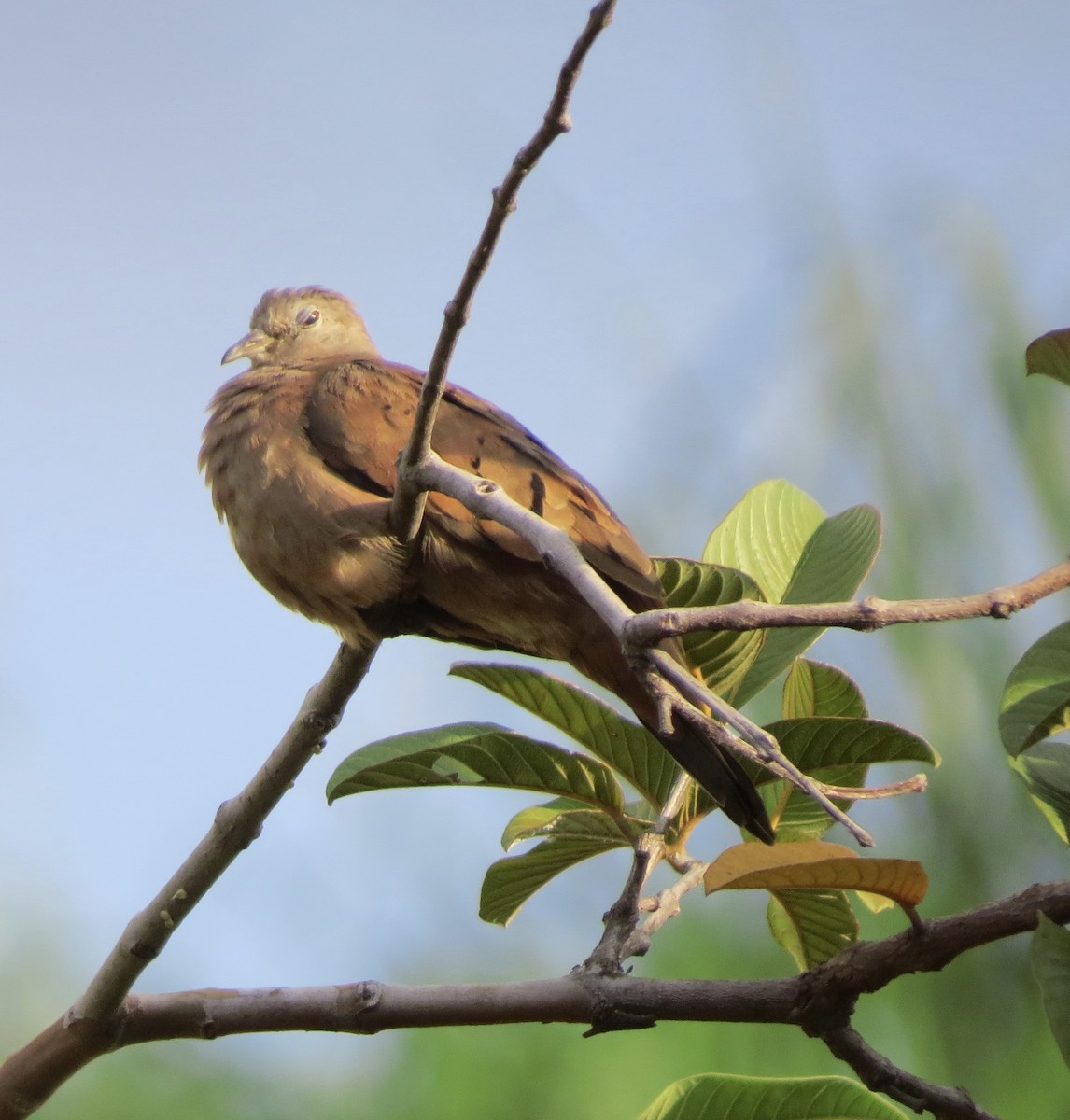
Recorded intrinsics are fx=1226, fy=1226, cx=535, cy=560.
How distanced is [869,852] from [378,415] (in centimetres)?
273

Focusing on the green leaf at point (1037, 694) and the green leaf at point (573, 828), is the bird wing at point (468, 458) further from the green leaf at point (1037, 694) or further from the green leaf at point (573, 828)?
the green leaf at point (1037, 694)

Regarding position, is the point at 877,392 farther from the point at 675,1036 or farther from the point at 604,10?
the point at 604,10

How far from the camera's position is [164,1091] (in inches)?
200

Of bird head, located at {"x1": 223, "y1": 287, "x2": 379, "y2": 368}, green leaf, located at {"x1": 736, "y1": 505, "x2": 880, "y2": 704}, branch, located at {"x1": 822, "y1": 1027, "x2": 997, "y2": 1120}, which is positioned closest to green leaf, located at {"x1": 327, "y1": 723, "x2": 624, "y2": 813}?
green leaf, located at {"x1": 736, "y1": 505, "x2": 880, "y2": 704}

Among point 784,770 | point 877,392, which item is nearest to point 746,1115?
point 784,770

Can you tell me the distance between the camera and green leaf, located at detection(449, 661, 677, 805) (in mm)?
1877

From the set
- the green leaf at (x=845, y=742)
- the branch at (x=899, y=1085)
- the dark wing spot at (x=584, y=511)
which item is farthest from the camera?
the dark wing spot at (x=584, y=511)

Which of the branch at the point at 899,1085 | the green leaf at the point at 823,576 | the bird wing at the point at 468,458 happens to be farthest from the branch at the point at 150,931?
the branch at the point at 899,1085

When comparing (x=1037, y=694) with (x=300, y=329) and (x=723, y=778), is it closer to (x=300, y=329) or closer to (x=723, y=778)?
(x=723, y=778)

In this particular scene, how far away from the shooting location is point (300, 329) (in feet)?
12.4

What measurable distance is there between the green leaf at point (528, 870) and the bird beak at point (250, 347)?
6.63ft

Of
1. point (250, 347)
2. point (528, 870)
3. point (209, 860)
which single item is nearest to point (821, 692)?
point (528, 870)

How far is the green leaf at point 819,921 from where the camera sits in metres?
1.90

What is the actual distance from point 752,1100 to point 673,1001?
239 mm
